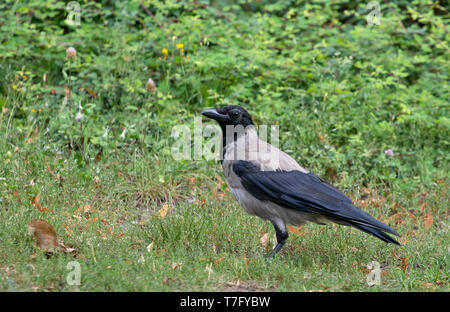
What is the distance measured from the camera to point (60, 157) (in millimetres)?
6656

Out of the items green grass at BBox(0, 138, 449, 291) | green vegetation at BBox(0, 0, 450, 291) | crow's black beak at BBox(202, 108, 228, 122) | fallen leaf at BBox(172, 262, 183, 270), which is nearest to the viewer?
green grass at BBox(0, 138, 449, 291)

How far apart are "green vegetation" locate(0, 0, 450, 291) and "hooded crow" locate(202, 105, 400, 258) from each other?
333 millimetres

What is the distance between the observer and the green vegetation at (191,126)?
465cm

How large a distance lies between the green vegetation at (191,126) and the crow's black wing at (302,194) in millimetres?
408

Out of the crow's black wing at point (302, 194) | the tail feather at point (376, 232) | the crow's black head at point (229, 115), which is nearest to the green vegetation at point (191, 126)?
the tail feather at point (376, 232)

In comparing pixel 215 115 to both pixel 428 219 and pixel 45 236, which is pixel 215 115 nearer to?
pixel 45 236

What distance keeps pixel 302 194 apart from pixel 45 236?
201 centimetres

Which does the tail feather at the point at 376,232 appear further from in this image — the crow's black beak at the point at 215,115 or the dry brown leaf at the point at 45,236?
the dry brown leaf at the point at 45,236

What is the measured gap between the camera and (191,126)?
7535mm

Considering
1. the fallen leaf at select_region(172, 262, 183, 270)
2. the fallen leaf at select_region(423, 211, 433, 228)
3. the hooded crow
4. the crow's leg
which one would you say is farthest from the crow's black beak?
the fallen leaf at select_region(423, 211, 433, 228)

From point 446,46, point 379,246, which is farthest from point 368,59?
point 379,246

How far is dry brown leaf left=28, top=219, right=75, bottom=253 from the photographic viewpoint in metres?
4.68

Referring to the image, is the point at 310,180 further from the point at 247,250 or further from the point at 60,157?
the point at 60,157

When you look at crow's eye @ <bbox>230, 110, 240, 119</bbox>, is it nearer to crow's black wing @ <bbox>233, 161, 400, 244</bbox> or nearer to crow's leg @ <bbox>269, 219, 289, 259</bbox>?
crow's black wing @ <bbox>233, 161, 400, 244</bbox>
